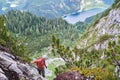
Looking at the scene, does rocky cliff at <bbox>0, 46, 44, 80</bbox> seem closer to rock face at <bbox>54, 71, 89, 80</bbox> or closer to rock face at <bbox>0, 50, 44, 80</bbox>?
rock face at <bbox>0, 50, 44, 80</bbox>

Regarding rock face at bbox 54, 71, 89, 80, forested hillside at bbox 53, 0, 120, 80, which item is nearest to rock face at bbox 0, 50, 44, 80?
rock face at bbox 54, 71, 89, 80

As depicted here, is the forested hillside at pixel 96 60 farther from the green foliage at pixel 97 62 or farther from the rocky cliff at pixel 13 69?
the rocky cliff at pixel 13 69

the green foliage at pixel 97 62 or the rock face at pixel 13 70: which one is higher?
the rock face at pixel 13 70

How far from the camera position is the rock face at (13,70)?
28.7 m

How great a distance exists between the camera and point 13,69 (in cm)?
2956

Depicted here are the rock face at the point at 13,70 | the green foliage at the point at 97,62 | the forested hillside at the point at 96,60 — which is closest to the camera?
the rock face at the point at 13,70

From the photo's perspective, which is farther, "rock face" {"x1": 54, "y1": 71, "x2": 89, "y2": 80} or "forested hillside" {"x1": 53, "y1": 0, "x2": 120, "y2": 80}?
"forested hillside" {"x1": 53, "y1": 0, "x2": 120, "y2": 80}

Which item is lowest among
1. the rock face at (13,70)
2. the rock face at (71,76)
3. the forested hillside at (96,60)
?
the forested hillside at (96,60)

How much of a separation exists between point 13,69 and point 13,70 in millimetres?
136

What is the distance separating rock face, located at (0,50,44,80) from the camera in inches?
1131

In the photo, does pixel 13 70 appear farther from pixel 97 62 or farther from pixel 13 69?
pixel 97 62

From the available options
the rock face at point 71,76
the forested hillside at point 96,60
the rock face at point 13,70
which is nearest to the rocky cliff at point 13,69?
the rock face at point 13,70

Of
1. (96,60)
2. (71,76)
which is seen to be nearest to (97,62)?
→ (96,60)

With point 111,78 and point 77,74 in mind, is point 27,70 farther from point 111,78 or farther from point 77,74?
point 111,78
